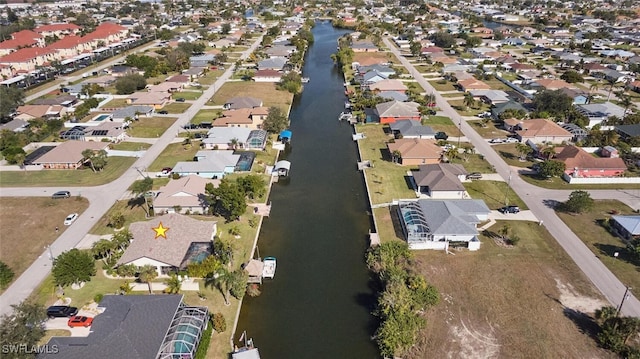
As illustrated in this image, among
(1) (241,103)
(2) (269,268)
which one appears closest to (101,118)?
(1) (241,103)

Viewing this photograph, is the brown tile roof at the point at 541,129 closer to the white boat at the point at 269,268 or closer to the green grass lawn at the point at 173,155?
the white boat at the point at 269,268

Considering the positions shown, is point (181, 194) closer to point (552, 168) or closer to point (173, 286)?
point (173, 286)

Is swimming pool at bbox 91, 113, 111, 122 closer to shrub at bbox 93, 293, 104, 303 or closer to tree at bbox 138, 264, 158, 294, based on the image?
tree at bbox 138, 264, 158, 294

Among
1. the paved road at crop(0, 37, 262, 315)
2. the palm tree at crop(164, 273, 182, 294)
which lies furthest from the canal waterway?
A: the paved road at crop(0, 37, 262, 315)

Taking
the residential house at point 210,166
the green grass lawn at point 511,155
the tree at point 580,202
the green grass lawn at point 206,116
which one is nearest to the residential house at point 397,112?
the green grass lawn at point 511,155

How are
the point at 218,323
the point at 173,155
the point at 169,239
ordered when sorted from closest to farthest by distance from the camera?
the point at 218,323 < the point at 169,239 < the point at 173,155

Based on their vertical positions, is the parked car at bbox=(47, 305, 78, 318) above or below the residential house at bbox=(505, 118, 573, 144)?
above
